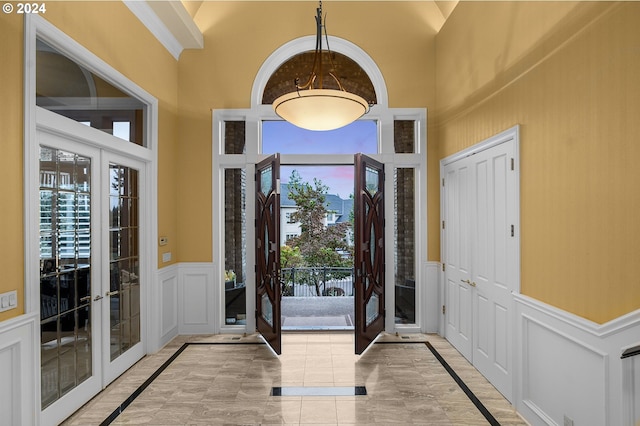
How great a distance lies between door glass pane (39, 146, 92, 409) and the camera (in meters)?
Answer: 2.90

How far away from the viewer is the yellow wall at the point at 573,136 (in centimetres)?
214

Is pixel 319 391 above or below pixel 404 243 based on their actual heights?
below

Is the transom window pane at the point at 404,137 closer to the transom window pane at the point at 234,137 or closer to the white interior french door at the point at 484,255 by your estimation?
the white interior french door at the point at 484,255

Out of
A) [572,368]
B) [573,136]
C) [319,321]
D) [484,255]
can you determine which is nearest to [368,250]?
[484,255]

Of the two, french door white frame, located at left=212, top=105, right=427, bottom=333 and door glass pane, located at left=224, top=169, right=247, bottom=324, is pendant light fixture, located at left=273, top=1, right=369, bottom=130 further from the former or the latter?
door glass pane, located at left=224, top=169, right=247, bottom=324

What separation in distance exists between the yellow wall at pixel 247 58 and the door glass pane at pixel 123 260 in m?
1.08

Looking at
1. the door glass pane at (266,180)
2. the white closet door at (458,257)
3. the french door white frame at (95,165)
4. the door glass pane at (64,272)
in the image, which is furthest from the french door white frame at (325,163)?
the door glass pane at (64,272)

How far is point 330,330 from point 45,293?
3478mm

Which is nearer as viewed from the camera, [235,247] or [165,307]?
[165,307]

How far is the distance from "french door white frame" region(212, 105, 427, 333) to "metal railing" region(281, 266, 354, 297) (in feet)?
10.5

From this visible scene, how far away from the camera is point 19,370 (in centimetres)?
253

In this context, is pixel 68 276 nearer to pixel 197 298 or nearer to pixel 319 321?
pixel 197 298

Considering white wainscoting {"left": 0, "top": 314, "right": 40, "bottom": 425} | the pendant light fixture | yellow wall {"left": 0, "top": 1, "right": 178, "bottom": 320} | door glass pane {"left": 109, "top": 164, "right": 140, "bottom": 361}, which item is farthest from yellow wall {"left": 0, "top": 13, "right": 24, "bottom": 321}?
the pendant light fixture

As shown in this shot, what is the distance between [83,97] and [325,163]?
2906mm
